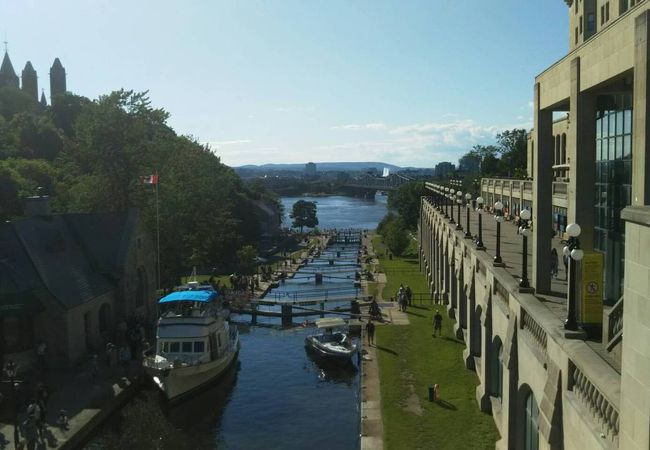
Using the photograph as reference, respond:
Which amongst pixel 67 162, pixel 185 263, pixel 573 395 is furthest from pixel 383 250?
pixel 573 395

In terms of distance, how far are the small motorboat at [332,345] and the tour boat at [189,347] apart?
5.08m

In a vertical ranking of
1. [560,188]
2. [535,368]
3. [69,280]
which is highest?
Answer: [560,188]

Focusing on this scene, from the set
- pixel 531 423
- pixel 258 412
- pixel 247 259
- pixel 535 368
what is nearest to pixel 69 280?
pixel 258 412

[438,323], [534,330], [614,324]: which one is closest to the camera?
[614,324]

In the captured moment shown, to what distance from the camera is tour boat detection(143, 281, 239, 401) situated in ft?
98.1

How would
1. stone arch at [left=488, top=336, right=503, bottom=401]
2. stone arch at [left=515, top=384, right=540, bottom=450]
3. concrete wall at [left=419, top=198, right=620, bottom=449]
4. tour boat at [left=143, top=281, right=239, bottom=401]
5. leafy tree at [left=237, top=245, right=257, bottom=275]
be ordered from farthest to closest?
leafy tree at [left=237, top=245, right=257, bottom=275]
tour boat at [left=143, top=281, right=239, bottom=401]
stone arch at [left=488, top=336, right=503, bottom=401]
stone arch at [left=515, top=384, right=540, bottom=450]
concrete wall at [left=419, top=198, right=620, bottom=449]

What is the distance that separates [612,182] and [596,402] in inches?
397

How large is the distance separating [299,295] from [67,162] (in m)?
24.0

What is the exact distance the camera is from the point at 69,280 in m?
34.8

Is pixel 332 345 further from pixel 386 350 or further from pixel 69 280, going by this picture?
pixel 69 280

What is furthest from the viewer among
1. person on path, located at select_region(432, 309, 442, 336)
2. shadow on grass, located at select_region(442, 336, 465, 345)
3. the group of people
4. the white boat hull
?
the group of people

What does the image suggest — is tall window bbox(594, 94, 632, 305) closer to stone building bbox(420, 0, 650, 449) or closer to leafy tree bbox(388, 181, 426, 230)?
stone building bbox(420, 0, 650, 449)

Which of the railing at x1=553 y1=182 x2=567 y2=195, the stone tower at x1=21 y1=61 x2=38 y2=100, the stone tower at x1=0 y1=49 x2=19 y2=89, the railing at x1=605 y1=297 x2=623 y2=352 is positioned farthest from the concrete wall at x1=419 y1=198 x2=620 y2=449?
the stone tower at x1=21 y1=61 x2=38 y2=100

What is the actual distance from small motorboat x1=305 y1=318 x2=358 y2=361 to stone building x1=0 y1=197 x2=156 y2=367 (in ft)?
39.3
